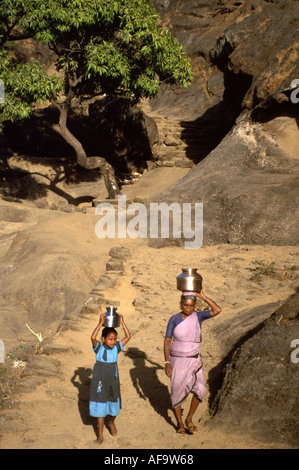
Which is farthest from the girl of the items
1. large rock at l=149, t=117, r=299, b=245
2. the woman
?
large rock at l=149, t=117, r=299, b=245

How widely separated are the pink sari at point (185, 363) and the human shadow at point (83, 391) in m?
1.01

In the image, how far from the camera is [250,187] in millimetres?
12891

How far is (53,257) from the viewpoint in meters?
11.1

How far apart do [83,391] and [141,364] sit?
3.31 feet

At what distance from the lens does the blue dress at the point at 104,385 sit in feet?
17.3

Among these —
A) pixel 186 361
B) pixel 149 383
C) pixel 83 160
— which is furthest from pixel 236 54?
pixel 186 361

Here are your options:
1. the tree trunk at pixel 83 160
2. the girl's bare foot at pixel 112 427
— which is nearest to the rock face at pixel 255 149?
the tree trunk at pixel 83 160

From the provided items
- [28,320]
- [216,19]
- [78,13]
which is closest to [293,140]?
[78,13]

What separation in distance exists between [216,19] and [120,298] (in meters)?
22.7

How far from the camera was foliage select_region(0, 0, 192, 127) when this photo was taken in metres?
15.3

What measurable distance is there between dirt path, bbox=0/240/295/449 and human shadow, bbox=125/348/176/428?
12 mm

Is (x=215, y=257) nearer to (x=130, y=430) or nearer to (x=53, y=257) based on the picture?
(x=53, y=257)

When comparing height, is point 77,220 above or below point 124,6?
below

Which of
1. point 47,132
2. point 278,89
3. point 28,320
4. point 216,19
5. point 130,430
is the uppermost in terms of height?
point 216,19
